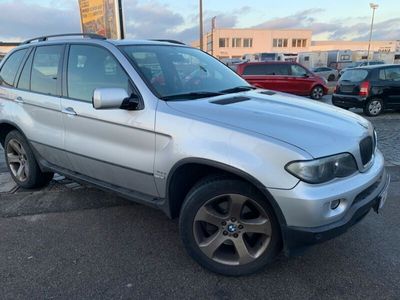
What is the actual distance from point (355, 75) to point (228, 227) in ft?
33.0

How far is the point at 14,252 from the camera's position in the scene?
3328 mm

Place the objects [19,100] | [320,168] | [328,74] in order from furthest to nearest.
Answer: [328,74]
[19,100]
[320,168]

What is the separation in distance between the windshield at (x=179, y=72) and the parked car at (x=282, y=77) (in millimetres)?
11082

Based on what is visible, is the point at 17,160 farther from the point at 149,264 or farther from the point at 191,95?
the point at 191,95

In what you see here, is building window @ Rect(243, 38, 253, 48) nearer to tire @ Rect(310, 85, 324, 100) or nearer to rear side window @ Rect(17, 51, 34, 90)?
tire @ Rect(310, 85, 324, 100)

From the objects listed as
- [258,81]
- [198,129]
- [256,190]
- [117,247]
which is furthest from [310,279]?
[258,81]

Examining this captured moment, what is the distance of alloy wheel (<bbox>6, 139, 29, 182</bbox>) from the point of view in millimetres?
4634

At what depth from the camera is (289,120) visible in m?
2.77

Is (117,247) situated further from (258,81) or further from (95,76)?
(258,81)

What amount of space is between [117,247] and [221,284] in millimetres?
1052

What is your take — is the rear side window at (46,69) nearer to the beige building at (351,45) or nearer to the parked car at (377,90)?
the parked car at (377,90)

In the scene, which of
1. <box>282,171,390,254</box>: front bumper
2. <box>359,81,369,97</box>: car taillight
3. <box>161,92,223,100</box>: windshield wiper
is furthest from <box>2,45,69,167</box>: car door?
<box>359,81,369,97</box>: car taillight

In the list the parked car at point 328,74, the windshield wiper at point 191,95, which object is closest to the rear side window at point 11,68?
the windshield wiper at point 191,95

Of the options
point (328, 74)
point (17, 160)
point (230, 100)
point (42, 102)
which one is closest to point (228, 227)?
point (230, 100)
